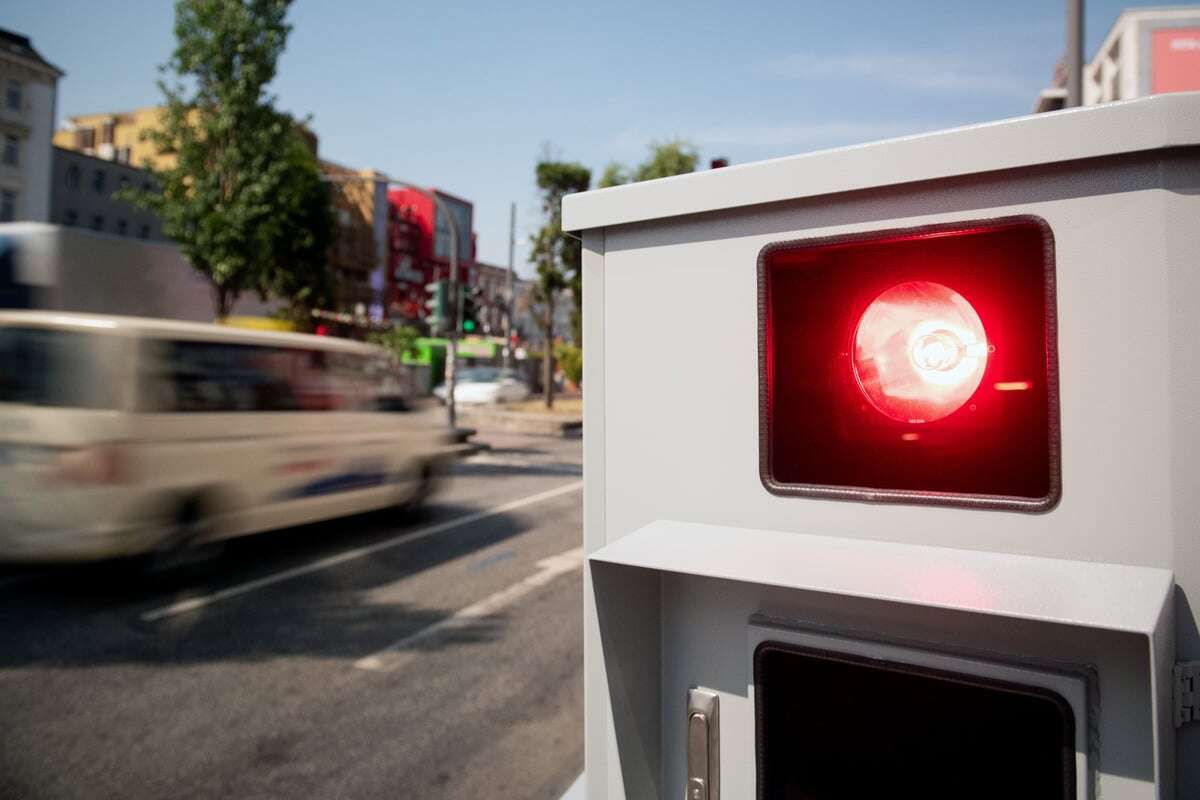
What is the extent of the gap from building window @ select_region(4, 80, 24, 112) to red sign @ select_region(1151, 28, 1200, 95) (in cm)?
4820

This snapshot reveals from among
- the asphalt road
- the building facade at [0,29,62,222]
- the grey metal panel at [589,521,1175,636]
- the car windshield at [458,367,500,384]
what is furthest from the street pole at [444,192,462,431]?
the building facade at [0,29,62,222]

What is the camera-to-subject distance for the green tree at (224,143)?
22.8 metres

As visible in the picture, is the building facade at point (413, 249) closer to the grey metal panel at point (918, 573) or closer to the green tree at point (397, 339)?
the green tree at point (397, 339)

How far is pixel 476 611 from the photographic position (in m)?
5.56

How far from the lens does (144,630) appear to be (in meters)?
5.02

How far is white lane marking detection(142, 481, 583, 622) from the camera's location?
5461 millimetres

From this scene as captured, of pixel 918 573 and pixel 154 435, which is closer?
pixel 918 573

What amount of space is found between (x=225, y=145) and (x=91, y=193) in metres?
28.3

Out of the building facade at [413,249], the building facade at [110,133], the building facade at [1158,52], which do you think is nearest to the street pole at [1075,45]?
the building facade at [1158,52]

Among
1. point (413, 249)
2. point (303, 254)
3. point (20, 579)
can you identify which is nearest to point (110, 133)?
point (413, 249)

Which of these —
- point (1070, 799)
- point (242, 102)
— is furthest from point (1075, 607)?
point (242, 102)

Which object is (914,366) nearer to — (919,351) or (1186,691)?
(919,351)

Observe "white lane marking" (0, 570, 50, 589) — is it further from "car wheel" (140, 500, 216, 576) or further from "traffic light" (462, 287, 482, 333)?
"traffic light" (462, 287, 482, 333)

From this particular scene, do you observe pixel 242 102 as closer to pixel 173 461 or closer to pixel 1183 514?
pixel 173 461
